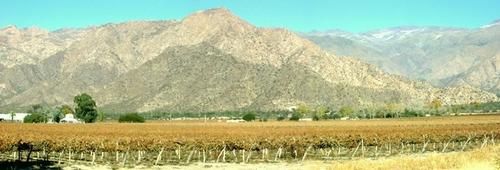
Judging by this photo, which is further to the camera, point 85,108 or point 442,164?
point 85,108

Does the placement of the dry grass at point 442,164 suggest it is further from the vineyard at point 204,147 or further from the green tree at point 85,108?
the green tree at point 85,108

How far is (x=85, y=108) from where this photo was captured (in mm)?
168625

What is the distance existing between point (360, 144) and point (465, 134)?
15344 mm

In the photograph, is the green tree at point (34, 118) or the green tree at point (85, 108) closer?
the green tree at point (34, 118)

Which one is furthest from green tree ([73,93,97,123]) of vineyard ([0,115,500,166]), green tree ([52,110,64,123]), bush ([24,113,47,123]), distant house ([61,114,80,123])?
vineyard ([0,115,500,166])

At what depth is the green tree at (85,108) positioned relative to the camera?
168m

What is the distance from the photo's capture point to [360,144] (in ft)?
225

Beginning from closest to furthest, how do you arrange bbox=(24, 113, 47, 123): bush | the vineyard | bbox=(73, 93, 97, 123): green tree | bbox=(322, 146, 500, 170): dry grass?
bbox=(322, 146, 500, 170): dry grass, the vineyard, bbox=(24, 113, 47, 123): bush, bbox=(73, 93, 97, 123): green tree

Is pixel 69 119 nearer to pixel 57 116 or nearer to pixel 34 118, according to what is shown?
pixel 57 116

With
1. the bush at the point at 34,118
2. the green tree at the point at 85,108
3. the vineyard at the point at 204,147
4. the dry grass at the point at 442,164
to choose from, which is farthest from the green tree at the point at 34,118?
the dry grass at the point at 442,164

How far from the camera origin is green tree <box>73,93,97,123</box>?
6594 inches

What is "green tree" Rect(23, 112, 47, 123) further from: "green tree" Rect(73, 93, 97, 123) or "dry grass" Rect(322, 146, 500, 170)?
"dry grass" Rect(322, 146, 500, 170)

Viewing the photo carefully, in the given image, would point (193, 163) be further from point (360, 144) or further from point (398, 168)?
point (398, 168)

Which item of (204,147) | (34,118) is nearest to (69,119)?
(34,118)
